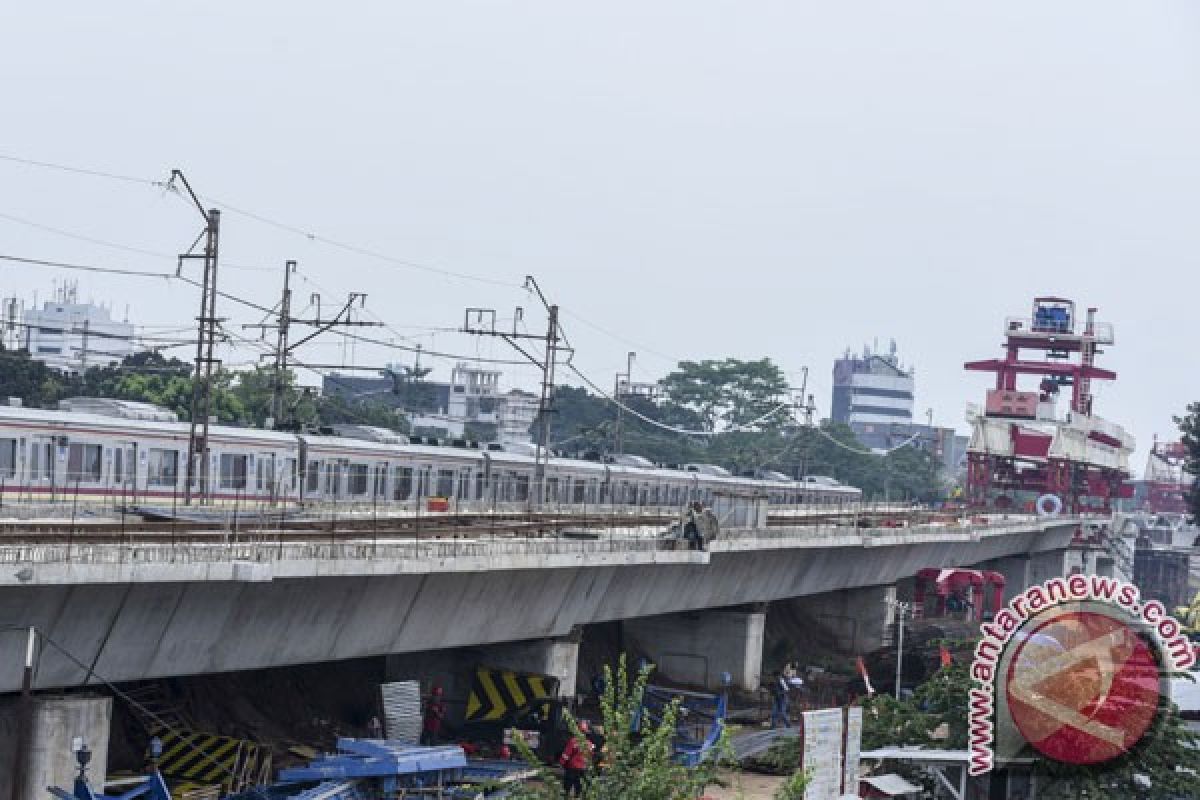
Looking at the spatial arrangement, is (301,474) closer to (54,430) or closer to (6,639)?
(54,430)

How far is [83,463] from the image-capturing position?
46906 millimetres

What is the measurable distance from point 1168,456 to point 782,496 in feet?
382

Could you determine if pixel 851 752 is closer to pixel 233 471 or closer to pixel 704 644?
pixel 704 644

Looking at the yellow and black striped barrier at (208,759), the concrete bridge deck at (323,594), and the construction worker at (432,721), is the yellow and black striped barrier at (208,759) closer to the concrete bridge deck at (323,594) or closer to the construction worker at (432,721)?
the concrete bridge deck at (323,594)

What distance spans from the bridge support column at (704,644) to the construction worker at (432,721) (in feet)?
50.1

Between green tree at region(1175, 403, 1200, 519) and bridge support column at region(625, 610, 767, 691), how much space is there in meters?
77.0

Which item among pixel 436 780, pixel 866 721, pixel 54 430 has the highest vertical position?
pixel 54 430

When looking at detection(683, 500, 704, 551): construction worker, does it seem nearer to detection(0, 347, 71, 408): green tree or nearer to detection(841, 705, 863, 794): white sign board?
detection(841, 705, 863, 794): white sign board

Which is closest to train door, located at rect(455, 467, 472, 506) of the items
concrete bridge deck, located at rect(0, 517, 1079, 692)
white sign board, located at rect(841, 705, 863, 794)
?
concrete bridge deck, located at rect(0, 517, 1079, 692)

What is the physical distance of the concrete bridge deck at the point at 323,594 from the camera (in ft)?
86.6

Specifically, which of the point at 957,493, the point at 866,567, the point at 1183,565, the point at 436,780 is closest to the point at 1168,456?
the point at 957,493

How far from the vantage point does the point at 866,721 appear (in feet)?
93.8

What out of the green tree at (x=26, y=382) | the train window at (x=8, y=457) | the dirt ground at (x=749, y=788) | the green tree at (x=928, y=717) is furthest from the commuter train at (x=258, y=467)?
the green tree at (x=26, y=382)

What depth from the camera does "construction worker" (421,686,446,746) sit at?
39000 millimetres
